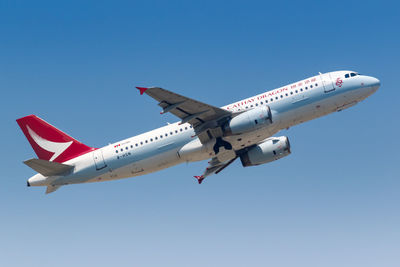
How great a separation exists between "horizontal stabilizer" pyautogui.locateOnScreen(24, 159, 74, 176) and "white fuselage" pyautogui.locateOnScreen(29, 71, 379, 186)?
1.68 ft

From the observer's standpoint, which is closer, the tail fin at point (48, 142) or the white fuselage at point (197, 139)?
the white fuselage at point (197, 139)

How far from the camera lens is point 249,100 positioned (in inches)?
1960

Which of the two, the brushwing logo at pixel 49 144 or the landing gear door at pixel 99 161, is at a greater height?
the brushwing logo at pixel 49 144

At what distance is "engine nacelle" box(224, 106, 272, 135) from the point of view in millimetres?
46594

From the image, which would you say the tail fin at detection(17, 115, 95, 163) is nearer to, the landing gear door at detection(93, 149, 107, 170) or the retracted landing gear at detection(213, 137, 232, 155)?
the landing gear door at detection(93, 149, 107, 170)

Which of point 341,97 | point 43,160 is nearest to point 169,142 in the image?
point 43,160

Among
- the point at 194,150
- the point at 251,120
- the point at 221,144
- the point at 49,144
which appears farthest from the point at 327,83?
the point at 49,144

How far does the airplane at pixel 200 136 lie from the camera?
156 ft

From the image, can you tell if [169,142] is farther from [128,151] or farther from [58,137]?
[58,137]

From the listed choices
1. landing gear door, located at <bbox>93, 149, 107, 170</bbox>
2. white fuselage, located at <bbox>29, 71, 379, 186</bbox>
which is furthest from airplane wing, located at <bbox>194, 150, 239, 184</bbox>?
landing gear door, located at <bbox>93, 149, 107, 170</bbox>

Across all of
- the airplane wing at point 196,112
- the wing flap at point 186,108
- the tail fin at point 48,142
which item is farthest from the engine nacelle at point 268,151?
the tail fin at point 48,142

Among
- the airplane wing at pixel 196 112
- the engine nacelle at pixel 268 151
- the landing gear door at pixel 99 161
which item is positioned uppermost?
the airplane wing at pixel 196 112

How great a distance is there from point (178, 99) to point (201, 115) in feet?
10.1

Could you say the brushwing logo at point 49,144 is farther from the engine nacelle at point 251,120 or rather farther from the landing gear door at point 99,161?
the engine nacelle at point 251,120
